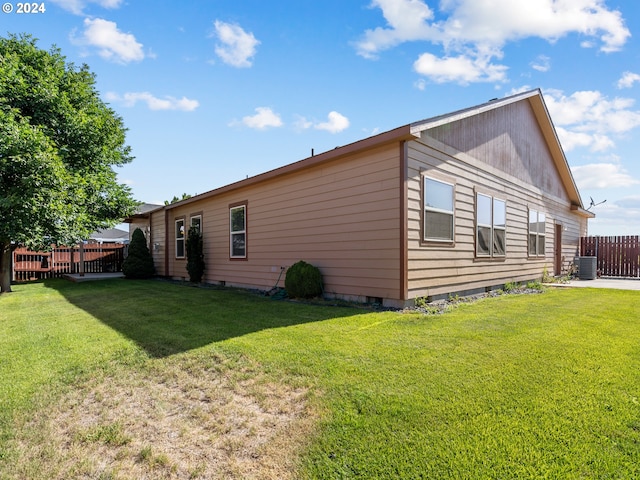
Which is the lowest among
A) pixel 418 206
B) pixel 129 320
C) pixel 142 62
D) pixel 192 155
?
pixel 129 320

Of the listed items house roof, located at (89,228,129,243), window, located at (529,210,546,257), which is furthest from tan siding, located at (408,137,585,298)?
house roof, located at (89,228,129,243)

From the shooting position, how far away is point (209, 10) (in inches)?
322

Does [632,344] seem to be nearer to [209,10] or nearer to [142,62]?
[209,10]

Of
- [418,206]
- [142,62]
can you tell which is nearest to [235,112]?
[142,62]

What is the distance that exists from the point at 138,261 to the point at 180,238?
7.32 feet

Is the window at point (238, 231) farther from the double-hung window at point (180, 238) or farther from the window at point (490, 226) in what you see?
the window at point (490, 226)

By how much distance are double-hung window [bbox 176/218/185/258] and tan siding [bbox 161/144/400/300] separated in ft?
12.2

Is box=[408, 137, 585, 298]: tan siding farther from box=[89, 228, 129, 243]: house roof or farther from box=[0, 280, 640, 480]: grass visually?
box=[89, 228, 129, 243]: house roof

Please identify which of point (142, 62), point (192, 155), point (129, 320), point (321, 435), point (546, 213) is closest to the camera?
point (321, 435)

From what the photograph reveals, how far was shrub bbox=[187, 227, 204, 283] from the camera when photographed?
1130 cm

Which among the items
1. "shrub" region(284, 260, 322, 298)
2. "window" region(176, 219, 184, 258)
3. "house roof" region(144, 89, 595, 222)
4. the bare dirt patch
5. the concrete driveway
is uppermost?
"house roof" region(144, 89, 595, 222)

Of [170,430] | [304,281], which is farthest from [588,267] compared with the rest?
[170,430]

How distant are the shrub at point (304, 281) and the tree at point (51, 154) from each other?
Answer: 6.75 meters

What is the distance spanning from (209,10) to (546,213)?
39.4 ft
